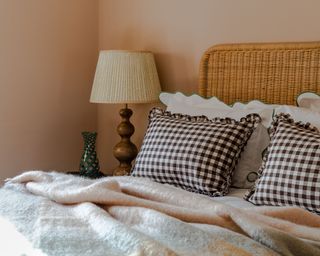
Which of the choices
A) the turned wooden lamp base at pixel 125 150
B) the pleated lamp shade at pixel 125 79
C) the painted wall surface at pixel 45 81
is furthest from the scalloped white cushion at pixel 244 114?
the painted wall surface at pixel 45 81

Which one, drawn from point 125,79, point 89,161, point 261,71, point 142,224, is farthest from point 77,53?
point 142,224

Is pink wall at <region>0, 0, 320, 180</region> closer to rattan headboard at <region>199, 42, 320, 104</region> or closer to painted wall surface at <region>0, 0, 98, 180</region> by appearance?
painted wall surface at <region>0, 0, 98, 180</region>

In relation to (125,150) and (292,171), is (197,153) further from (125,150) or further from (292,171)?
(125,150)

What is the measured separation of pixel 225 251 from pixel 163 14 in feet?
6.50

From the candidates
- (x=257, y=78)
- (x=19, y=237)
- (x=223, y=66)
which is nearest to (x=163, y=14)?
(x=223, y=66)

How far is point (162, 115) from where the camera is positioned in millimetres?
2127

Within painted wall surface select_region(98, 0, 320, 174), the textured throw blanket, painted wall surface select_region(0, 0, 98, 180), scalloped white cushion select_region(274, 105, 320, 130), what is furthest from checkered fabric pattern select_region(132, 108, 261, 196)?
painted wall surface select_region(0, 0, 98, 180)

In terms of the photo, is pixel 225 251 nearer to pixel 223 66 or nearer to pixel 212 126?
pixel 212 126

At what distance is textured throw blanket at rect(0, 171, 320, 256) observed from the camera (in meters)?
1.03

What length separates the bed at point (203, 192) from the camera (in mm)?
1061

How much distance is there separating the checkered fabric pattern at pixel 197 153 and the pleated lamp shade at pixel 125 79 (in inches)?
23.0

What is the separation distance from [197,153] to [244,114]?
0.32m

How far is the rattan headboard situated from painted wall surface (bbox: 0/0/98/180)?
106 centimetres

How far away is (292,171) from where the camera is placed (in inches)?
61.2
